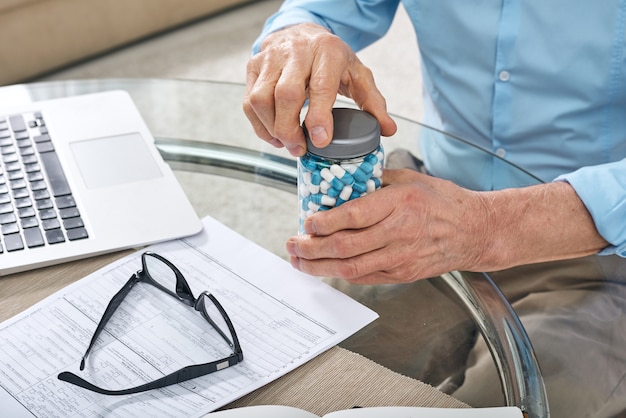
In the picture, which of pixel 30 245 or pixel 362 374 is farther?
pixel 30 245

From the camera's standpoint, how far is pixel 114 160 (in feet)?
3.16

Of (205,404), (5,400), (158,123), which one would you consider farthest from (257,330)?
(158,123)

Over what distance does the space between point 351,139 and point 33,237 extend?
37 centimetres

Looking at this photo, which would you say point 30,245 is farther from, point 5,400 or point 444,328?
point 444,328

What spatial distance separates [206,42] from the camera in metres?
2.62

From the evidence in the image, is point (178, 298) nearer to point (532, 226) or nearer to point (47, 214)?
point (47, 214)

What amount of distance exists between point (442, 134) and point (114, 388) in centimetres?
58

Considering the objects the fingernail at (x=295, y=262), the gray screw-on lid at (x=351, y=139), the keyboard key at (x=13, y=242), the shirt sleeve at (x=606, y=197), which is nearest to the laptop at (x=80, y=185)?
the keyboard key at (x=13, y=242)

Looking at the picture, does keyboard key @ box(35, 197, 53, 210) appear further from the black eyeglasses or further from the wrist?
the wrist

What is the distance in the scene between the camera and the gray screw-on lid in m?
0.69

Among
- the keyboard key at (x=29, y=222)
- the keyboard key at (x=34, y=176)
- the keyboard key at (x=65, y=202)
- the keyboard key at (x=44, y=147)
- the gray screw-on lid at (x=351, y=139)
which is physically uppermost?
the gray screw-on lid at (x=351, y=139)

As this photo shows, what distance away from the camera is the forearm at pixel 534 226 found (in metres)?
0.82

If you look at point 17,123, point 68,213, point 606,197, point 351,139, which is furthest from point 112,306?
point 606,197

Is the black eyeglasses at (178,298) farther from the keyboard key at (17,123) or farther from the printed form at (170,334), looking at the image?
the keyboard key at (17,123)
